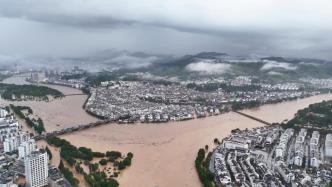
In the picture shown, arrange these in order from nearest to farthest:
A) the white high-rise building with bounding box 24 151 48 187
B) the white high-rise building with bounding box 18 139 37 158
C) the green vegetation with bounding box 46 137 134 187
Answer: the white high-rise building with bounding box 24 151 48 187 < the green vegetation with bounding box 46 137 134 187 < the white high-rise building with bounding box 18 139 37 158

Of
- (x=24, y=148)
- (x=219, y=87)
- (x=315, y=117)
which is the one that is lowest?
(x=24, y=148)

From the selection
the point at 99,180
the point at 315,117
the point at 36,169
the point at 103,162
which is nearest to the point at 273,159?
the point at 103,162

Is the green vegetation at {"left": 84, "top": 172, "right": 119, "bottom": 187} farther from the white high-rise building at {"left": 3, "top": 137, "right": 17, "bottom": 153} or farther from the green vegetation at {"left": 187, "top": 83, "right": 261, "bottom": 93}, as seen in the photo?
the green vegetation at {"left": 187, "top": 83, "right": 261, "bottom": 93}

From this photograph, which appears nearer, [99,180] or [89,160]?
[99,180]

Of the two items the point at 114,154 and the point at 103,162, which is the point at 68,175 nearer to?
the point at 103,162

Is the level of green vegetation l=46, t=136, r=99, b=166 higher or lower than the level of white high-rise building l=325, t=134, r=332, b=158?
lower

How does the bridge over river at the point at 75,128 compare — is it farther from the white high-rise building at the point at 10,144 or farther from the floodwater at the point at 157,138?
the white high-rise building at the point at 10,144

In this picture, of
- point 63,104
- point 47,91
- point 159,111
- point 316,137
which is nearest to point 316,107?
point 316,137

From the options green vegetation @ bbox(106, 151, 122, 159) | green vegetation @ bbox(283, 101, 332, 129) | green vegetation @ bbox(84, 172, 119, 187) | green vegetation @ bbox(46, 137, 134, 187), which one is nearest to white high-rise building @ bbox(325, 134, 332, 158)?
green vegetation @ bbox(283, 101, 332, 129)
